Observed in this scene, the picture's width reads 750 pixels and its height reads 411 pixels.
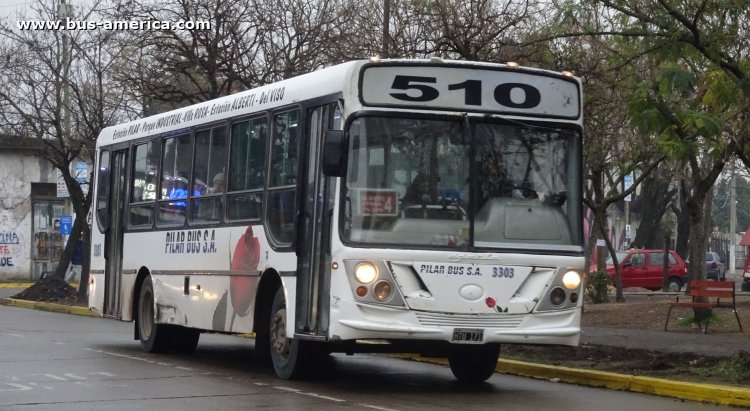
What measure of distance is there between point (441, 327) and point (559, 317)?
4.18 feet

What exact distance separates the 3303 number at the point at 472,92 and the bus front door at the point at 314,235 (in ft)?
2.62

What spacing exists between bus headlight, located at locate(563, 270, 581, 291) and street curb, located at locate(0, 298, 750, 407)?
182 centimetres

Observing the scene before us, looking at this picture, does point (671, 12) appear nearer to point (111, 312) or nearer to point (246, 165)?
point (246, 165)

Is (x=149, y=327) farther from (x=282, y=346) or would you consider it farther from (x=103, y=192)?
Answer: (x=282, y=346)

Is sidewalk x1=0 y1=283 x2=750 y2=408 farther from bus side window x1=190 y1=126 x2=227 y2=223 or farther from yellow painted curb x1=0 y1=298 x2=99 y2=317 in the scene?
yellow painted curb x1=0 y1=298 x2=99 y2=317

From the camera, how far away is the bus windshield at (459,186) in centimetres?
1233

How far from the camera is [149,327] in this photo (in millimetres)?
17969

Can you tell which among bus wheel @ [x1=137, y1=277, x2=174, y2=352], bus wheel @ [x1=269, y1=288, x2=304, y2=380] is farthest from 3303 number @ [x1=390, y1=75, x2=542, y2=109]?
bus wheel @ [x1=137, y1=277, x2=174, y2=352]

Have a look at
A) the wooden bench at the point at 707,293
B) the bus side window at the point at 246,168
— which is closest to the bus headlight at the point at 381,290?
the bus side window at the point at 246,168

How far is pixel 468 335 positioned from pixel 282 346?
93.7 inches

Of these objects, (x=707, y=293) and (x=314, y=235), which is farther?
(x=707, y=293)

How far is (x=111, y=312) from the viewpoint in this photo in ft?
62.7

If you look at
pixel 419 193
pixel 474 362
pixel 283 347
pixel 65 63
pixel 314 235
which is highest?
pixel 65 63

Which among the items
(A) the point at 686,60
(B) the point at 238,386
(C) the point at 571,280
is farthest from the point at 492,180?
(A) the point at 686,60
